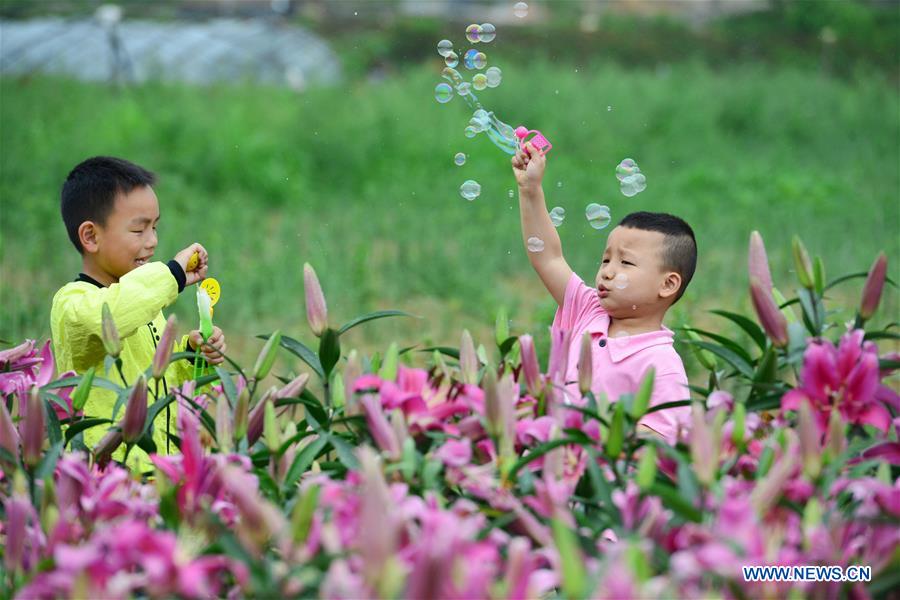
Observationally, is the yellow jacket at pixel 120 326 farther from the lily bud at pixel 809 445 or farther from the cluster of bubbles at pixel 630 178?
the lily bud at pixel 809 445

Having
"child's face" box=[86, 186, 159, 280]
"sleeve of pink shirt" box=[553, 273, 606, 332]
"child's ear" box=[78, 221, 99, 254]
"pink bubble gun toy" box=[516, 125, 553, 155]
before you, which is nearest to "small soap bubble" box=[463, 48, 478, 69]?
"pink bubble gun toy" box=[516, 125, 553, 155]

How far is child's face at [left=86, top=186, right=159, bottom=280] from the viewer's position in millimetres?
2572

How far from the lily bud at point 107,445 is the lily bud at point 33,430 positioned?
17 cm

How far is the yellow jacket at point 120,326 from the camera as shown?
231 cm

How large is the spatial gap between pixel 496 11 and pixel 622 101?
29.6 feet

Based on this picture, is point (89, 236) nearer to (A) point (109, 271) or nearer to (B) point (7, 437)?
(A) point (109, 271)

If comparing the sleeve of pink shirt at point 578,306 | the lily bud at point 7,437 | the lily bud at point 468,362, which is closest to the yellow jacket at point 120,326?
the lily bud at point 7,437

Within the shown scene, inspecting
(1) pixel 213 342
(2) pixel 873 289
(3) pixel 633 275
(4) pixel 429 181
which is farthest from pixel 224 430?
(4) pixel 429 181

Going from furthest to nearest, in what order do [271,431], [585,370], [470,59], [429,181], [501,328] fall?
[429,181]
[470,59]
[501,328]
[585,370]
[271,431]

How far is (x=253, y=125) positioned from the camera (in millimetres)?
9391

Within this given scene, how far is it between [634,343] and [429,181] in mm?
6044

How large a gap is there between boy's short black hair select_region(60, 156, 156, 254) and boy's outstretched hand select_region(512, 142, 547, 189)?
2.66 ft

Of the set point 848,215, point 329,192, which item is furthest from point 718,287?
point 329,192

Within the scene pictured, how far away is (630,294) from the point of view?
8.17ft
